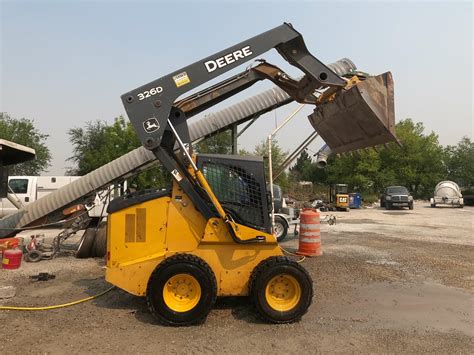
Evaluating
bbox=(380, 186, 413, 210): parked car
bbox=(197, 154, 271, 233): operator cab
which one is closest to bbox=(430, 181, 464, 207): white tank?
bbox=(380, 186, 413, 210): parked car

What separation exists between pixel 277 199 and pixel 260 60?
980 cm

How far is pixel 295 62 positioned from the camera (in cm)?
632

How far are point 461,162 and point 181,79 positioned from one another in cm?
6692

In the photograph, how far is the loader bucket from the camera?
22.0ft

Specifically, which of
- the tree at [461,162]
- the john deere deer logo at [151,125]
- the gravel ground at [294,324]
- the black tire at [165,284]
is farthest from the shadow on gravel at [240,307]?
the tree at [461,162]

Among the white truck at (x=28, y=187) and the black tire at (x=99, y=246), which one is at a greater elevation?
the white truck at (x=28, y=187)

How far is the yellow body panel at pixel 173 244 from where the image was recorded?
585 centimetres

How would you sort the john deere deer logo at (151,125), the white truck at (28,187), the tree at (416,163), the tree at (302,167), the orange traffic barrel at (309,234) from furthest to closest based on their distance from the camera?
the tree at (302,167) < the tree at (416,163) < the white truck at (28,187) < the orange traffic barrel at (309,234) < the john deere deer logo at (151,125)

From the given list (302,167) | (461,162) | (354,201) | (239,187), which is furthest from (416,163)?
(239,187)

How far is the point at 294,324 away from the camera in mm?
5582

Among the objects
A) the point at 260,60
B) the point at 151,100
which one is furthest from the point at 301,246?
the point at 151,100

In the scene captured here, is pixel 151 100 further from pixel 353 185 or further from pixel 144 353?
pixel 353 185

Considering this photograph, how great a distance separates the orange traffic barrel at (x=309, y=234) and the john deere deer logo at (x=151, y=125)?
18.7 feet

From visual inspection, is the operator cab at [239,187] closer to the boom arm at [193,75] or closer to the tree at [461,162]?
the boom arm at [193,75]
